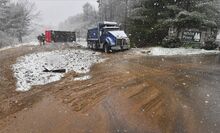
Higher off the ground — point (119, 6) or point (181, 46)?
point (119, 6)

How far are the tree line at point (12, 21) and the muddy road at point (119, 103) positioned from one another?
2964cm

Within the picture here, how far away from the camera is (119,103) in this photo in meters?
9.66

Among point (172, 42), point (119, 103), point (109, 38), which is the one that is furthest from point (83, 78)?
point (172, 42)

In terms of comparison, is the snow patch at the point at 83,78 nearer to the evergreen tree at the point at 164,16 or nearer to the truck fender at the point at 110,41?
the truck fender at the point at 110,41

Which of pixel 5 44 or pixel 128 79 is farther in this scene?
pixel 5 44

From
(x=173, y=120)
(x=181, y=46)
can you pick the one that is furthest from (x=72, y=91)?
(x=181, y=46)

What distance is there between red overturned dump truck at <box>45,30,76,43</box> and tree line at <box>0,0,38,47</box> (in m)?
7.32

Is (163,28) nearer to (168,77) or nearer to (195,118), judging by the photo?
(168,77)

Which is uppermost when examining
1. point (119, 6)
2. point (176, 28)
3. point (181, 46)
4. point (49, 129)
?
point (119, 6)

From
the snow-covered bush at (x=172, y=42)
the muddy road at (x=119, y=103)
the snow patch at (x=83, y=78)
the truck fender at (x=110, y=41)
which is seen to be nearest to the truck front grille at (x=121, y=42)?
the truck fender at (x=110, y=41)

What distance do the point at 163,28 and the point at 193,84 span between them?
15444mm

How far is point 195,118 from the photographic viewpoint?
8359mm

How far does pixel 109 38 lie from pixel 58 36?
1694cm

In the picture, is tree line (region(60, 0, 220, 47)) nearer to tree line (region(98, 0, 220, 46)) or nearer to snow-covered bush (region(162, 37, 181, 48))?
tree line (region(98, 0, 220, 46))
